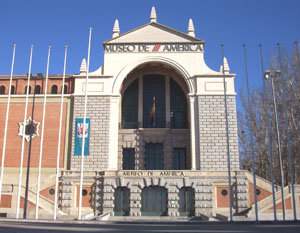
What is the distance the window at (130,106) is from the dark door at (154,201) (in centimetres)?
816

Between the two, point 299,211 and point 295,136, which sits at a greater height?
point 295,136

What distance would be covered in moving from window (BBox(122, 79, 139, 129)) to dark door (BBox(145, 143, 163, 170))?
2895 mm

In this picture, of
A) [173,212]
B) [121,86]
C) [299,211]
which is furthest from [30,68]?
[299,211]

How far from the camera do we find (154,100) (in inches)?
1471

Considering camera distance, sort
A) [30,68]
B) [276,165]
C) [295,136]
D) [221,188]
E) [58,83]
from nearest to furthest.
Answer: [30,68]
[221,188]
[295,136]
[58,83]
[276,165]

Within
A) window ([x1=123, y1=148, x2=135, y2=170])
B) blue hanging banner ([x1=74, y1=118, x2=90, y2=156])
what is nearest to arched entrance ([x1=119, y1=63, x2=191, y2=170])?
window ([x1=123, y1=148, x2=135, y2=170])

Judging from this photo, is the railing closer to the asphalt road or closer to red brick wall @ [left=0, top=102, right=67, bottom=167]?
red brick wall @ [left=0, top=102, right=67, bottom=167]

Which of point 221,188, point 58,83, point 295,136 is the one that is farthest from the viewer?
point 58,83

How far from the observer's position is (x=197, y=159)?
33.8 m

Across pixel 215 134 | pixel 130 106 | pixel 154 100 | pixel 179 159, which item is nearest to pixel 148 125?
pixel 154 100

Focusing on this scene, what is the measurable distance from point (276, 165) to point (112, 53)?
24955mm

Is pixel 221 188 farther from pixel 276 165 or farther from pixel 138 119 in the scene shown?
pixel 276 165

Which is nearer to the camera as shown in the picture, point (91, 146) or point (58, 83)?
point (91, 146)

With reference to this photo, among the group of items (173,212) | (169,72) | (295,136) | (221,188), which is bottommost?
(173,212)
